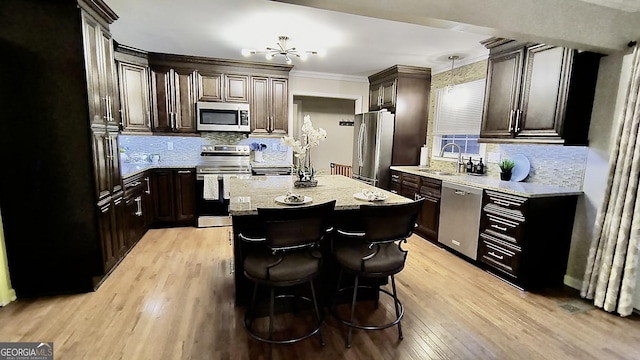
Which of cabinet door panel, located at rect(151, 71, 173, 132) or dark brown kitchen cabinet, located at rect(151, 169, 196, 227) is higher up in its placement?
cabinet door panel, located at rect(151, 71, 173, 132)

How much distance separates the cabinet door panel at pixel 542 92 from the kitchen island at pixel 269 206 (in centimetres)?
161

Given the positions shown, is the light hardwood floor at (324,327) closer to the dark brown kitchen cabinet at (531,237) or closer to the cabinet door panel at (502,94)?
the dark brown kitchen cabinet at (531,237)

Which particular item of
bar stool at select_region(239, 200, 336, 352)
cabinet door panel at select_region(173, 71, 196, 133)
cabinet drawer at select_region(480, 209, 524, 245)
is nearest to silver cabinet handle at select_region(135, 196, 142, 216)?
cabinet door panel at select_region(173, 71, 196, 133)

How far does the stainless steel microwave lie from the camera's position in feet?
14.8

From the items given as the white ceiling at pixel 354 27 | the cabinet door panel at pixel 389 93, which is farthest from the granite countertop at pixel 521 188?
the cabinet door panel at pixel 389 93

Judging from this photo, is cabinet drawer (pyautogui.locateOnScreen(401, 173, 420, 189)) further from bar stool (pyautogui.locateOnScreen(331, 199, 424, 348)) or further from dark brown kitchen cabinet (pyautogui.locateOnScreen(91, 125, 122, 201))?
dark brown kitchen cabinet (pyautogui.locateOnScreen(91, 125, 122, 201))

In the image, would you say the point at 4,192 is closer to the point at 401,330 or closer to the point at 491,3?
the point at 401,330

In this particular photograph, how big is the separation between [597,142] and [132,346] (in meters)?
4.07

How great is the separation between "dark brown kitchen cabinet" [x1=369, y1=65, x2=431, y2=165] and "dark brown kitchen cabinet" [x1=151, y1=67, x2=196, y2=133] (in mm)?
3113

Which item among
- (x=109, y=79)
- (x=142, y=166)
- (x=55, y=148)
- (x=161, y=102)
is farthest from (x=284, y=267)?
(x=161, y=102)

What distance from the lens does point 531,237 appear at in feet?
9.05

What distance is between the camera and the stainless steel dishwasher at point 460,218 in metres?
3.24

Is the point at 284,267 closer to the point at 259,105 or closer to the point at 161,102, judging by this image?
the point at 259,105

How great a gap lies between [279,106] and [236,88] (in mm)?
726
